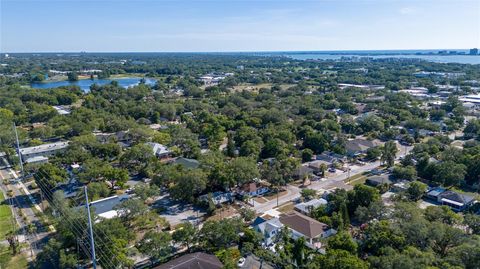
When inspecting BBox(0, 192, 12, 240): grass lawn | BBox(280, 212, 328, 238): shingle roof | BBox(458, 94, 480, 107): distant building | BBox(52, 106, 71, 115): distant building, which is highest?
BBox(458, 94, 480, 107): distant building

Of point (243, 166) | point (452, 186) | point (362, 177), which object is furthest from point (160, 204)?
point (452, 186)

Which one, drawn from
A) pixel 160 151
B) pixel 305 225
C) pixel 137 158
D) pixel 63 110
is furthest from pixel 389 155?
pixel 63 110

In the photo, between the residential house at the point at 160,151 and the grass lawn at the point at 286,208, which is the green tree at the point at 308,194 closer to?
the grass lawn at the point at 286,208

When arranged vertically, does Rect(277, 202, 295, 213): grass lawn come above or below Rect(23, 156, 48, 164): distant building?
below

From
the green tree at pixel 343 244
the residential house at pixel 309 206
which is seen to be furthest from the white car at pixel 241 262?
the residential house at pixel 309 206

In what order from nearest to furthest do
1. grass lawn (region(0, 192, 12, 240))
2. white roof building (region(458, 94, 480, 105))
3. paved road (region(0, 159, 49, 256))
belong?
1. paved road (region(0, 159, 49, 256))
2. grass lawn (region(0, 192, 12, 240))
3. white roof building (region(458, 94, 480, 105))

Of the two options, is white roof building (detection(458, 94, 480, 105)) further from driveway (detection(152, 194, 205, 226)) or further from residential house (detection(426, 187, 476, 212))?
driveway (detection(152, 194, 205, 226))

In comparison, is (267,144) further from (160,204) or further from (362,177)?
(160,204)

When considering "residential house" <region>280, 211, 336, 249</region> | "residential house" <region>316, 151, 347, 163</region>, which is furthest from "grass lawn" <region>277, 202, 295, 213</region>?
"residential house" <region>316, 151, 347, 163</region>
